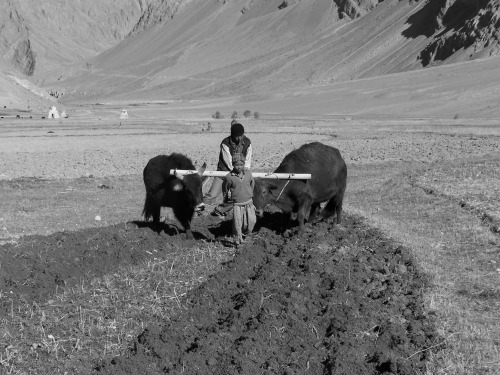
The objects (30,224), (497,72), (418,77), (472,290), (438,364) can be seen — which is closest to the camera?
(438,364)

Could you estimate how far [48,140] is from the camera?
42531 mm

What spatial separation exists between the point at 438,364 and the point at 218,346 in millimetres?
2190

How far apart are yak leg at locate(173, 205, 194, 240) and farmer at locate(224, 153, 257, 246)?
119 cm

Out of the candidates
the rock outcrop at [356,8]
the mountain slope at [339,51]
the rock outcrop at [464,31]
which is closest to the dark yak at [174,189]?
the rock outcrop at [464,31]

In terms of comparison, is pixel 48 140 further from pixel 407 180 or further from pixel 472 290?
pixel 472 290

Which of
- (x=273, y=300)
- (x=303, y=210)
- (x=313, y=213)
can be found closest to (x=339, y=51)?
(x=313, y=213)

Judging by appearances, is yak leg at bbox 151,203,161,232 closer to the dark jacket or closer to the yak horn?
the yak horn

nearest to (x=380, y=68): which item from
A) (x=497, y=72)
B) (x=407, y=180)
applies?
(x=497, y=72)

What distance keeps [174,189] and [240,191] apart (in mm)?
1348

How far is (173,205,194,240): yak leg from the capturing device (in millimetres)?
12266

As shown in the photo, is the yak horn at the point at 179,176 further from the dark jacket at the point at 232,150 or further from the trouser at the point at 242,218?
the trouser at the point at 242,218

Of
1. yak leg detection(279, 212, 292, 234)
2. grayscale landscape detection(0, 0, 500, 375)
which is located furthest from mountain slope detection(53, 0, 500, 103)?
yak leg detection(279, 212, 292, 234)

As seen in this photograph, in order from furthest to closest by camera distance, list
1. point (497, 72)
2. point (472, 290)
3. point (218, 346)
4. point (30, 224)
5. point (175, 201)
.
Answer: point (497, 72) → point (30, 224) → point (175, 201) → point (472, 290) → point (218, 346)

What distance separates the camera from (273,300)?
838 cm
